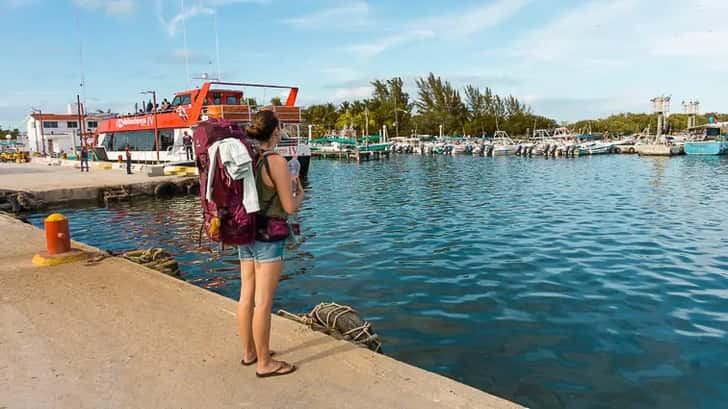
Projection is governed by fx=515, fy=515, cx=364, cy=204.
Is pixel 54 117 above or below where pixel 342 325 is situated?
above

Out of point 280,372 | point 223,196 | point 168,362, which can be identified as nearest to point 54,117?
point 168,362

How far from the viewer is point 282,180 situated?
3896mm

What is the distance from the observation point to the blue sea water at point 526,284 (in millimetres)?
5648

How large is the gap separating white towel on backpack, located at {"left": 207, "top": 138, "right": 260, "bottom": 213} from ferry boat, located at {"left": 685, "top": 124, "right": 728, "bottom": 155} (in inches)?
2599

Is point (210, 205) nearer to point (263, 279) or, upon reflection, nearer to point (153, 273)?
point (263, 279)

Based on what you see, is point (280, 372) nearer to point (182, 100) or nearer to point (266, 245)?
point (266, 245)

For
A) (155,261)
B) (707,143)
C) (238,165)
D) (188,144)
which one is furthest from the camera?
(707,143)

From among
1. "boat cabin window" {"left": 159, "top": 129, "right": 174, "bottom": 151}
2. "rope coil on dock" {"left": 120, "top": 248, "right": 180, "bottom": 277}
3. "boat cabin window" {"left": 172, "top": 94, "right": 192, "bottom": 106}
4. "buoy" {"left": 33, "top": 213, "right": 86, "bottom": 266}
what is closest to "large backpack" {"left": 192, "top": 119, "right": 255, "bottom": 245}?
"rope coil on dock" {"left": 120, "top": 248, "right": 180, "bottom": 277}

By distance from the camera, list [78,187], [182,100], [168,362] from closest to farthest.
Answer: [168,362] < [78,187] < [182,100]

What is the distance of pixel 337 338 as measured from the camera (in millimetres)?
5086

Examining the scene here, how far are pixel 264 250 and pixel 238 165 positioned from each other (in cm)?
68

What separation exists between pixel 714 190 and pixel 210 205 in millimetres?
25998

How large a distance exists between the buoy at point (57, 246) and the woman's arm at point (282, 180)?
5594mm

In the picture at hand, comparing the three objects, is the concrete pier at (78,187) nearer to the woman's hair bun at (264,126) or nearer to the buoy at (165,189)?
the buoy at (165,189)
